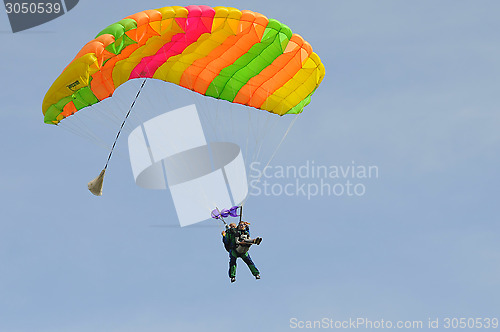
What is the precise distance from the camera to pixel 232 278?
24.4 meters

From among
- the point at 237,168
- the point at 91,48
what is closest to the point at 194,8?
the point at 91,48

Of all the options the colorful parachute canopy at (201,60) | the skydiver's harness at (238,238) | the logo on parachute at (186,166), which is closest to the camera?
the colorful parachute canopy at (201,60)

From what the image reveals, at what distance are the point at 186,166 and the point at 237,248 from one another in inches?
137

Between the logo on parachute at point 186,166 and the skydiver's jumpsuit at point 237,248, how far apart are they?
1.61 meters

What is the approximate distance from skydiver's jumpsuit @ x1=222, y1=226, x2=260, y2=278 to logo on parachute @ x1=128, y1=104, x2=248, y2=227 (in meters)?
1.61

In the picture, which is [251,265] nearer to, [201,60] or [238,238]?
[238,238]

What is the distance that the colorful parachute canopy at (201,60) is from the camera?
2291 centimetres

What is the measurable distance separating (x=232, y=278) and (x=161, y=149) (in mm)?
4319

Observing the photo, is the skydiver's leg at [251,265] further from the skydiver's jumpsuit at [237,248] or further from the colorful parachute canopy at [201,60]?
the colorful parachute canopy at [201,60]

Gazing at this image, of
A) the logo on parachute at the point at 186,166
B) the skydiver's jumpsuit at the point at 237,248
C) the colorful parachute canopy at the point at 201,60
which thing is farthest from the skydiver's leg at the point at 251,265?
the colorful parachute canopy at the point at 201,60

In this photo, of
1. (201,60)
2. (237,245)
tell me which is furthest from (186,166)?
(237,245)

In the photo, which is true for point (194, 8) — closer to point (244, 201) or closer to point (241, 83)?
point (241, 83)

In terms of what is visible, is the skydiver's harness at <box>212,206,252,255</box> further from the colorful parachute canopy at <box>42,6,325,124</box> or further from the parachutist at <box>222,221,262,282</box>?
the colorful parachute canopy at <box>42,6,325,124</box>

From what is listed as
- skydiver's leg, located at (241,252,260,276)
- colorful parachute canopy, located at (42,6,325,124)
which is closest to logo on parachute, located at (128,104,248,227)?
colorful parachute canopy, located at (42,6,325,124)
